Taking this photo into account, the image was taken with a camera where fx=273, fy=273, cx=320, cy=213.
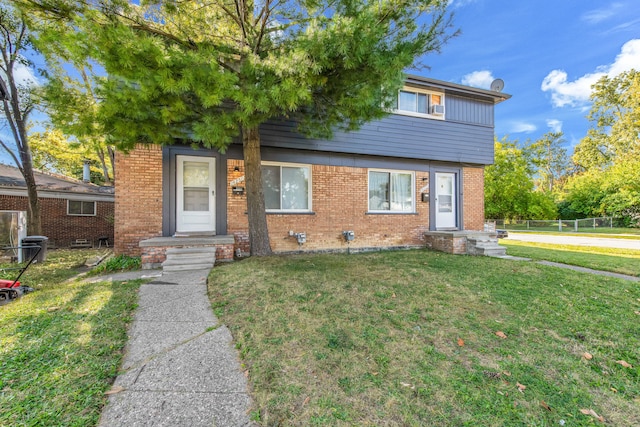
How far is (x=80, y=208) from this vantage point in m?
12.2

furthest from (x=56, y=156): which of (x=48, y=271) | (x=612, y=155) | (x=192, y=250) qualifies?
(x=612, y=155)

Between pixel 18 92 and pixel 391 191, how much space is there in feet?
46.7

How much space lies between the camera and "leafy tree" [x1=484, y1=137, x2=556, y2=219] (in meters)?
24.9

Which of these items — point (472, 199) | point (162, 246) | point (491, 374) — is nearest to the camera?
point (491, 374)

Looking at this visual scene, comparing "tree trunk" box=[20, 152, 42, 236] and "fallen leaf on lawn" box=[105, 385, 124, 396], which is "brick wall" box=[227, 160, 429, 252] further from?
"tree trunk" box=[20, 152, 42, 236]

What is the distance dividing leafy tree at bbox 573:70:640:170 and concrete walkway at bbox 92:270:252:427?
35216mm

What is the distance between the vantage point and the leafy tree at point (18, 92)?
9352mm

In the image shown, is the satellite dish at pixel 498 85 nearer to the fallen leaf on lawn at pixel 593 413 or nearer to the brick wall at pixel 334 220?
the brick wall at pixel 334 220

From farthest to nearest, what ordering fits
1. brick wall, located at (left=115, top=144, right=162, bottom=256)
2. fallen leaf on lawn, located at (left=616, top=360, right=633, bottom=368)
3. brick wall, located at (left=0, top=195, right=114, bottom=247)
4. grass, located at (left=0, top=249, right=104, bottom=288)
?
brick wall, located at (left=0, top=195, right=114, bottom=247)
brick wall, located at (left=115, top=144, right=162, bottom=256)
grass, located at (left=0, top=249, right=104, bottom=288)
fallen leaf on lawn, located at (left=616, top=360, right=633, bottom=368)

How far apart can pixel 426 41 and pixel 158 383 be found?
5.15m

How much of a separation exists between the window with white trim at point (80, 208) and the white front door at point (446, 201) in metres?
14.7

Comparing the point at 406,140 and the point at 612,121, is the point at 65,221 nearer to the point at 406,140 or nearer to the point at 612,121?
the point at 406,140

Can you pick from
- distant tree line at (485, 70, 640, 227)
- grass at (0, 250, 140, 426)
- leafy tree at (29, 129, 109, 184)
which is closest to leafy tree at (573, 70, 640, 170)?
distant tree line at (485, 70, 640, 227)

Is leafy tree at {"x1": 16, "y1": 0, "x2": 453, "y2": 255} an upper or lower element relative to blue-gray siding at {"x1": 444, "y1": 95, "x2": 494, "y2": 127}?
lower
